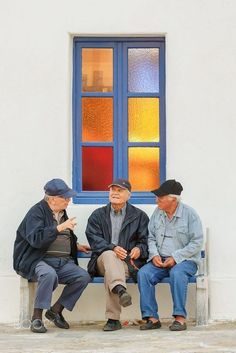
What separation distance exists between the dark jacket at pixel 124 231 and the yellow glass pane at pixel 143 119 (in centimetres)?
89

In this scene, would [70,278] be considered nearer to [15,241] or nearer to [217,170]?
[15,241]

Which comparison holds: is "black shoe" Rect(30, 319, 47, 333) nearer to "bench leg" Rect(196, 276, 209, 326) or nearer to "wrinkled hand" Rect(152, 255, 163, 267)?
"wrinkled hand" Rect(152, 255, 163, 267)

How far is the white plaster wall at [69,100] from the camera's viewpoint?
9492 mm

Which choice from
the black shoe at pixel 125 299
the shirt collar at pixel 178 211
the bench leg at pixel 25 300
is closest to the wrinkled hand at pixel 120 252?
the black shoe at pixel 125 299

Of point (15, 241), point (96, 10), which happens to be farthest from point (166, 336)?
point (96, 10)

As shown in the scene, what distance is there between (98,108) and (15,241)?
5.57ft

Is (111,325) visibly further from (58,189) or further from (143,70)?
(143,70)

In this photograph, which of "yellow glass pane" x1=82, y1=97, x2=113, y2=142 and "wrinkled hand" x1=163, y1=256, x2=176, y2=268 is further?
"yellow glass pane" x1=82, y1=97, x2=113, y2=142

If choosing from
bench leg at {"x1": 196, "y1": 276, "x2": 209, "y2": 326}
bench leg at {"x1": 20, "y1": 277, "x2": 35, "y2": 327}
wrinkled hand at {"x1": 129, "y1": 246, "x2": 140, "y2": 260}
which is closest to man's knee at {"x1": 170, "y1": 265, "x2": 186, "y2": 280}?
bench leg at {"x1": 196, "y1": 276, "x2": 209, "y2": 326}

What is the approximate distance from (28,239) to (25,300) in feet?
2.05

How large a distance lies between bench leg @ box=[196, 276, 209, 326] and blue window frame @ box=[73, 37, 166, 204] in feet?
3.68

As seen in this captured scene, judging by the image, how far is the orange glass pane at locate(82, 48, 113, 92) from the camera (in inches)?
387

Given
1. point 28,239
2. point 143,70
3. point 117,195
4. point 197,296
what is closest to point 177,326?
point 197,296

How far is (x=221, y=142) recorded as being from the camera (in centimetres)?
950
